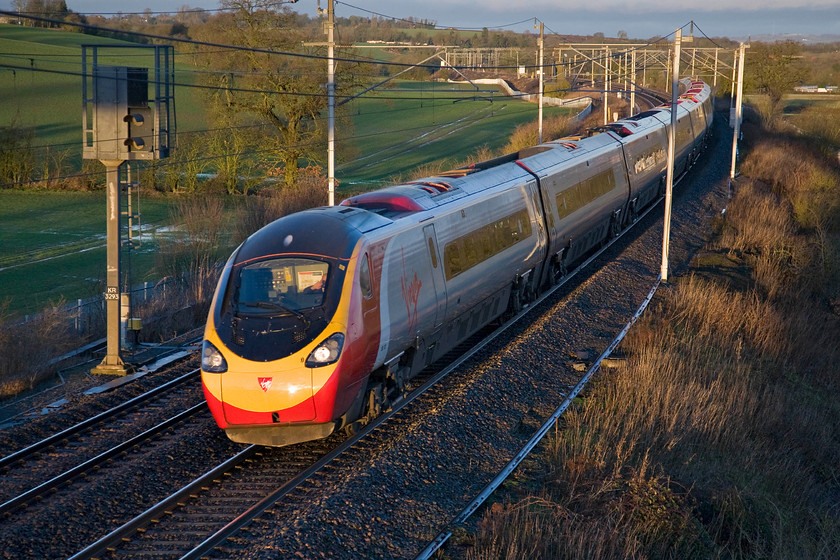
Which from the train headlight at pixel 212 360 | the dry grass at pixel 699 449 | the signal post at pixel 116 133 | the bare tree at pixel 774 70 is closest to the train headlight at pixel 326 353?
the train headlight at pixel 212 360

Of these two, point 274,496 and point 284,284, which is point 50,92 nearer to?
point 284,284

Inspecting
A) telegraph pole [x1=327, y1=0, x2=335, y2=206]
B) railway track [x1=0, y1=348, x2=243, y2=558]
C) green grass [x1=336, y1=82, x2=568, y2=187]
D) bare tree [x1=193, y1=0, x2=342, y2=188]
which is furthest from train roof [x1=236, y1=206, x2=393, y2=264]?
green grass [x1=336, y1=82, x2=568, y2=187]

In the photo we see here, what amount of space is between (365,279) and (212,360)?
1.96m

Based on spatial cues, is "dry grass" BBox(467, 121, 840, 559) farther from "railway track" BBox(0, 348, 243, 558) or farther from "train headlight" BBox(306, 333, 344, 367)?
"railway track" BBox(0, 348, 243, 558)

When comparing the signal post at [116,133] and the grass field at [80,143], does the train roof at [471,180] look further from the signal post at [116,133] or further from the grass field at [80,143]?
the grass field at [80,143]

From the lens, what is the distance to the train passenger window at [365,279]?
990 cm

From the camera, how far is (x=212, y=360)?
376 inches

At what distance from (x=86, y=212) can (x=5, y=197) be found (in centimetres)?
646

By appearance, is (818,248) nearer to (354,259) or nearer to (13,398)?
(354,259)

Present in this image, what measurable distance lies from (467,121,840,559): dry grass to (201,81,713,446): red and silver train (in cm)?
220

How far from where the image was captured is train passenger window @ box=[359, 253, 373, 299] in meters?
9.90

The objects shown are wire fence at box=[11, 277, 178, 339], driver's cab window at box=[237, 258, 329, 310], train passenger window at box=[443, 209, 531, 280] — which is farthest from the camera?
wire fence at box=[11, 277, 178, 339]

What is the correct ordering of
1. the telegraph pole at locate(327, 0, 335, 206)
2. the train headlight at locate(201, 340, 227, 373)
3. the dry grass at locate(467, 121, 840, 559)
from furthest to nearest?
the telegraph pole at locate(327, 0, 335, 206)
the train headlight at locate(201, 340, 227, 373)
the dry grass at locate(467, 121, 840, 559)

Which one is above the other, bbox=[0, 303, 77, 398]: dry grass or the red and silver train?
the red and silver train
